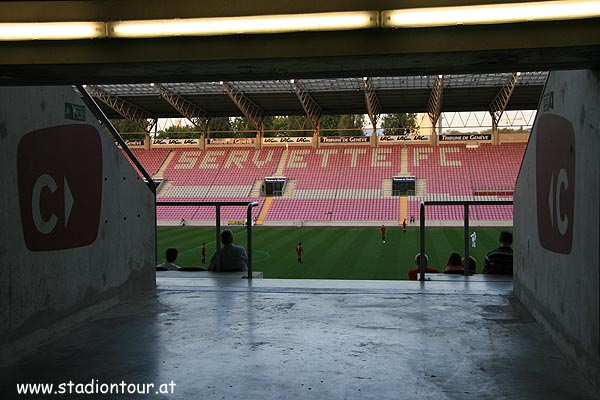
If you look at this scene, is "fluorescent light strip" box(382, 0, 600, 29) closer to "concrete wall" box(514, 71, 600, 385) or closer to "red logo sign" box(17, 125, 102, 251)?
"concrete wall" box(514, 71, 600, 385)

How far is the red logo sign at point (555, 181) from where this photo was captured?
4516 mm

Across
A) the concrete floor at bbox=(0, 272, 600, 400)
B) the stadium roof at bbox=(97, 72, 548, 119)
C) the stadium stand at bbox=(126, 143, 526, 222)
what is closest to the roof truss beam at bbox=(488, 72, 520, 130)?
the stadium roof at bbox=(97, 72, 548, 119)

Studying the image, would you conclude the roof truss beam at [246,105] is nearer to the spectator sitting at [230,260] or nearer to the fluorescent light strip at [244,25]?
the spectator sitting at [230,260]

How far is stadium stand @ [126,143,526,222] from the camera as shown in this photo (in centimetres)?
4016

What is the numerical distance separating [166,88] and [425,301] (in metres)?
37.1

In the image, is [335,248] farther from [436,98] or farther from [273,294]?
[436,98]

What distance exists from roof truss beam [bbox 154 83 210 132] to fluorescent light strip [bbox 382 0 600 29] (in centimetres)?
3835

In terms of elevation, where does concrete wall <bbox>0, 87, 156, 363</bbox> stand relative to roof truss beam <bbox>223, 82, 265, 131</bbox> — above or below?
below

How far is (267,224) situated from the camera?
38906mm

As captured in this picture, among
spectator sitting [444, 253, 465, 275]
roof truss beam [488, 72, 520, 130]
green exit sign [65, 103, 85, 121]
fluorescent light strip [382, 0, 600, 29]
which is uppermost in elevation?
roof truss beam [488, 72, 520, 130]

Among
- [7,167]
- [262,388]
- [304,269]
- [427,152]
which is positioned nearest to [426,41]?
[262,388]

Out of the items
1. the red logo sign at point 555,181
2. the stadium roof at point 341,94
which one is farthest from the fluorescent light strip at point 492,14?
the stadium roof at point 341,94

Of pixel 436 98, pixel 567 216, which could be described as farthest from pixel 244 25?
pixel 436 98

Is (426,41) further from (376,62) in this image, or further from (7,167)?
(7,167)
